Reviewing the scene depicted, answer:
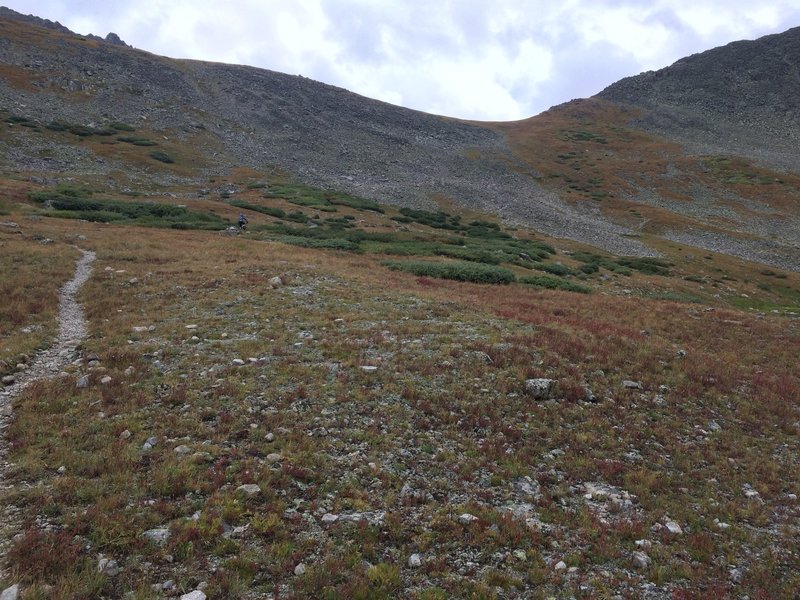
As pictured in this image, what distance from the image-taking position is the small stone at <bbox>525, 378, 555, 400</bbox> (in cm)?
1345

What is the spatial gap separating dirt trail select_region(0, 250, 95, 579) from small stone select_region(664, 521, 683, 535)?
10161 millimetres

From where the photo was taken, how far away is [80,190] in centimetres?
4838

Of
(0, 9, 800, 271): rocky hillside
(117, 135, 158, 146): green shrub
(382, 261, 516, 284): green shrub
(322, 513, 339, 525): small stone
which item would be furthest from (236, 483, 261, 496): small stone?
(117, 135, 158, 146): green shrub

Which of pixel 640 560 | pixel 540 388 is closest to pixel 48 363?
pixel 540 388

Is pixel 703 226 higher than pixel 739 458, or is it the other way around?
pixel 703 226

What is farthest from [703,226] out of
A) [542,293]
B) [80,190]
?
[80,190]

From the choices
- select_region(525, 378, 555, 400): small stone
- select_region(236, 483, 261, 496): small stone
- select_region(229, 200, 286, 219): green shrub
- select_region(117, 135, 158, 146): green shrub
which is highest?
select_region(117, 135, 158, 146): green shrub

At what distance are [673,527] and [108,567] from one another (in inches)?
358

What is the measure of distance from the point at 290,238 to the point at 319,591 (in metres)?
36.4

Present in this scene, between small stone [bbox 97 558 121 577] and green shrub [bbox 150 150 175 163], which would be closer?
small stone [bbox 97 558 121 577]

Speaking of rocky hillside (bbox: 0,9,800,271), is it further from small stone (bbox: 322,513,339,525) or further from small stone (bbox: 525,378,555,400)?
small stone (bbox: 322,513,339,525)

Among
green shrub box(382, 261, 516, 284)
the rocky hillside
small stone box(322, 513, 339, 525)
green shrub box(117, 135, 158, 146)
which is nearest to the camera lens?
small stone box(322, 513, 339, 525)

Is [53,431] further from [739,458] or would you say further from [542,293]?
[542,293]

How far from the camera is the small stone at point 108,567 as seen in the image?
6.51 meters
